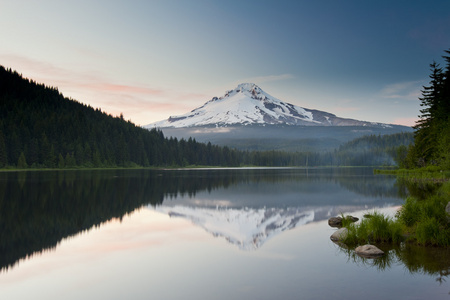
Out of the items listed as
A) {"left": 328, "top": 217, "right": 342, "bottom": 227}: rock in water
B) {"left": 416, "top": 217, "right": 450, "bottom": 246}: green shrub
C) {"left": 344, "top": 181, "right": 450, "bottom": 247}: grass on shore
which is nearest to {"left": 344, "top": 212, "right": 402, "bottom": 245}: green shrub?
{"left": 344, "top": 181, "right": 450, "bottom": 247}: grass on shore

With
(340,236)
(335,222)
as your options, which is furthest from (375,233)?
(335,222)

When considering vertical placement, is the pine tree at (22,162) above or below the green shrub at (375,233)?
above

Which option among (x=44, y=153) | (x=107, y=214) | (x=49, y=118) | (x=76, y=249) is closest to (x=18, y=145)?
(x=44, y=153)

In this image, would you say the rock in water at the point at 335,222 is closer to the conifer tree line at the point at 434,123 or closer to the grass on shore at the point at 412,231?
the grass on shore at the point at 412,231

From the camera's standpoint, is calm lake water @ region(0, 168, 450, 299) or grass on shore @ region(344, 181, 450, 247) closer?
calm lake water @ region(0, 168, 450, 299)

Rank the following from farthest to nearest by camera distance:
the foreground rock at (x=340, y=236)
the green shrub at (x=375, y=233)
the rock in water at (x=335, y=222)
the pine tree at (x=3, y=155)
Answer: the pine tree at (x=3, y=155) → the rock in water at (x=335, y=222) → the foreground rock at (x=340, y=236) → the green shrub at (x=375, y=233)

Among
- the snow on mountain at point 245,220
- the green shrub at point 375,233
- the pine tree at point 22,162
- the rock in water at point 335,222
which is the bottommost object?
the snow on mountain at point 245,220

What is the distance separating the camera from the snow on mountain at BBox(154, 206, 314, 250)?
23547 millimetres

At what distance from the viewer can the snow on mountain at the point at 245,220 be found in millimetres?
23547

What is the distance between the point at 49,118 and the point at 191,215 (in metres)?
186

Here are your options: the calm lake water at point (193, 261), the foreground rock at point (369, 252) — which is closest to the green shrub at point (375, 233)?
the calm lake water at point (193, 261)

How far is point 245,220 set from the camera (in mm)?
30922

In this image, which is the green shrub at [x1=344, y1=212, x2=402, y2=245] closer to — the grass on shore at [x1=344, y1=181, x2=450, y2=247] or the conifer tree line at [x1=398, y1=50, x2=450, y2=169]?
the grass on shore at [x1=344, y1=181, x2=450, y2=247]

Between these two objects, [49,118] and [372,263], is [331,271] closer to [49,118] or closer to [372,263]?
[372,263]
